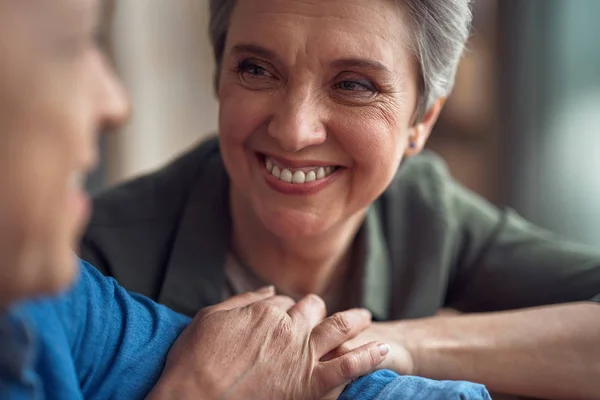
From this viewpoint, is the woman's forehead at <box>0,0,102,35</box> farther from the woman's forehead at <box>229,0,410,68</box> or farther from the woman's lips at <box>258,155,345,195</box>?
the woman's lips at <box>258,155,345,195</box>

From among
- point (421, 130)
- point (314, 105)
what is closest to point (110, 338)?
point (314, 105)

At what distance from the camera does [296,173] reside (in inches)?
60.0

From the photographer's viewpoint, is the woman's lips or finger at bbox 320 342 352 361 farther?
the woman's lips

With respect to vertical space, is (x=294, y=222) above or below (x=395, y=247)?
above

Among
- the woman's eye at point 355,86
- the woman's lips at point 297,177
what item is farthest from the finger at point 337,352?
the woman's eye at point 355,86

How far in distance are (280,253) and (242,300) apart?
1.07 ft

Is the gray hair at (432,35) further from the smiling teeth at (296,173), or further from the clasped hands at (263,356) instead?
the clasped hands at (263,356)

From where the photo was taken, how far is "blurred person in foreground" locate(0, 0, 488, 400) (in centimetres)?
73

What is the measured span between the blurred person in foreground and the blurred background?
2030mm

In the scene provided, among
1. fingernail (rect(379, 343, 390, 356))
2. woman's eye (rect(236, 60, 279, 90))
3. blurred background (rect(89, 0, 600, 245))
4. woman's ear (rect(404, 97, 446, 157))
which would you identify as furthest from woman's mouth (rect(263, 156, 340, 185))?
blurred background (rect(89, 0, 600, 245))

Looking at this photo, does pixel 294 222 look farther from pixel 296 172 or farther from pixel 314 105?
pixel 314 105

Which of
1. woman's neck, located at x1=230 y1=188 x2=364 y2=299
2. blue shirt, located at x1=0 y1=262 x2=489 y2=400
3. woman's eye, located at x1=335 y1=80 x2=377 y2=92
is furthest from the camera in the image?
woman's neck, located at x1=230 y1=188 x2=364 y2=299

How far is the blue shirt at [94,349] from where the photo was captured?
0.94 meters

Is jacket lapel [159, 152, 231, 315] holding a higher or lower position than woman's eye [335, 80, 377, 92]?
lower
